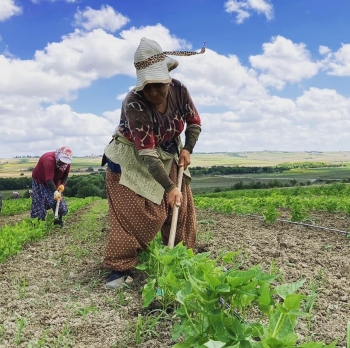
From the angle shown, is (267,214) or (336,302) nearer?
(336,302)

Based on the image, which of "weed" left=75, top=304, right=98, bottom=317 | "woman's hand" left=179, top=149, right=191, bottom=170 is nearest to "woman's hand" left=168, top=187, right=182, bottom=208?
"woman's hand" left=179, top=149, right=191, bottom=170

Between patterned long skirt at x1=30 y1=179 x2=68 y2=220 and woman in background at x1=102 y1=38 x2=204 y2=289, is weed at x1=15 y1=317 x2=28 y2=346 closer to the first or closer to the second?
woman in background at x1=102 y1=38 x2=204 y2=289

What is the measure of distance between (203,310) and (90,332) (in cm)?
101

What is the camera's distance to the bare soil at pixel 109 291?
2.64 metres

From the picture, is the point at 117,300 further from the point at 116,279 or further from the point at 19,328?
the point at 19,328

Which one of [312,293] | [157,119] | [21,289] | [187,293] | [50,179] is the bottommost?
[21,289]

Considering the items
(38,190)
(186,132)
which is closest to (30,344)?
(186,132)

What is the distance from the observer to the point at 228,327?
196 cm

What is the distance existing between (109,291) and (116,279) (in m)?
0.16

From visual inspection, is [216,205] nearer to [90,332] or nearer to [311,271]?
[311,271]

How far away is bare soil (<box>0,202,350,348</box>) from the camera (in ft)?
8.65

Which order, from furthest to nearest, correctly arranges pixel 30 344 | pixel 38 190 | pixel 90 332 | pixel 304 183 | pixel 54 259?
pixel 304 183
pixel 38 190
pixel 54 259
pixel 90 332
pixel 30 344

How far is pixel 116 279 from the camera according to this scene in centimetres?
369

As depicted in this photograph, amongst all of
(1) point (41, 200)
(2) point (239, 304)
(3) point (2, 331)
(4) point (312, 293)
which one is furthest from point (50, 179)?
(2) point (239, 304)
